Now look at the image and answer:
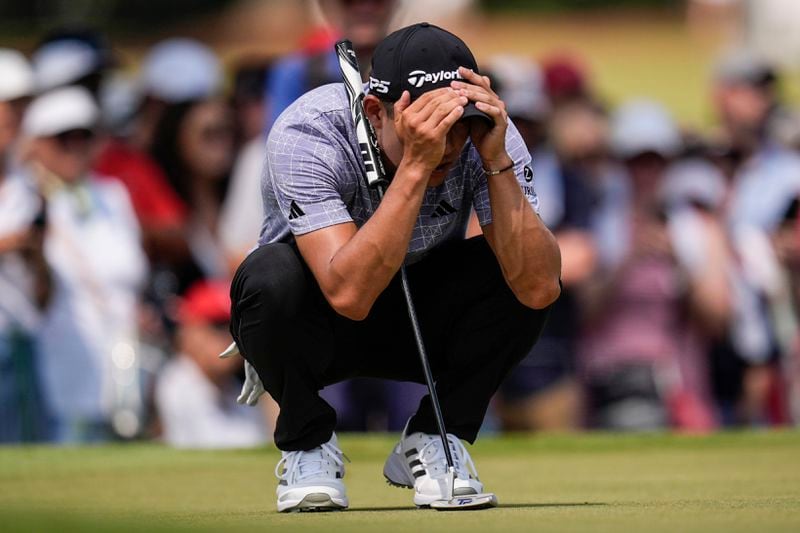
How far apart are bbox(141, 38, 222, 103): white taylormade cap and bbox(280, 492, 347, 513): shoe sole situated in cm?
556

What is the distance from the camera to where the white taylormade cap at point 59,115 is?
334 inches

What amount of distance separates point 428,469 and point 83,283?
13.3 ft

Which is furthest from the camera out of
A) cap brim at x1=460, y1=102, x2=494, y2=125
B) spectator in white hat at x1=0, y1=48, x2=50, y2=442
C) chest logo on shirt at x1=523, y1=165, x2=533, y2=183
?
spectator in white hat at x1=0, y1=48, x2=50, y2=442

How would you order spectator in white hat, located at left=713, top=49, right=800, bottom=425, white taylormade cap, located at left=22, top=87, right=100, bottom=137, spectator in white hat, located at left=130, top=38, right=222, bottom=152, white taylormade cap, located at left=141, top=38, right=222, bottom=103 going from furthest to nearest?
white taylormade cap, located at left=141, top=38, right=222, bottom=103, spectator in white hat, located at left=130, top=38, right=222, bottom=152, spectator in white hat, located at left=713, top=49, right=800, bottom=425, white taylormade cap, located at left=22, top=87, right=100, bottom=137

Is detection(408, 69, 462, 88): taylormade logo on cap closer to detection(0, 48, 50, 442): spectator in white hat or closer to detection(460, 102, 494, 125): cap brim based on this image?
detection(460, 102, 494, 125): cap brim

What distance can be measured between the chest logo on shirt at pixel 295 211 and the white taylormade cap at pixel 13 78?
4.94 m

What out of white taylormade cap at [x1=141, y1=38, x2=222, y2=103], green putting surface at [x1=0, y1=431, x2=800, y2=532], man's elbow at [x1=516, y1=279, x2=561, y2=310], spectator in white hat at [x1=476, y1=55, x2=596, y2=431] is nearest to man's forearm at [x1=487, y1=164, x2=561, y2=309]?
man's elbow at [x1=516, y1=279, x2=561, y2=310]

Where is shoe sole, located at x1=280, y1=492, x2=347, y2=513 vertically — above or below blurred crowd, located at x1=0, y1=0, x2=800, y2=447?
below

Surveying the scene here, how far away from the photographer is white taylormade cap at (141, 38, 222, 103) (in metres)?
10.0

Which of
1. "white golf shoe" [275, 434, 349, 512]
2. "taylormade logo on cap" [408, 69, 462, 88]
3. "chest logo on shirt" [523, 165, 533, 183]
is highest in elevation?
"taylormade logo on cap" [408, 69, 462, 88]

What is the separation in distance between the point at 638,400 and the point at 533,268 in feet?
15.2

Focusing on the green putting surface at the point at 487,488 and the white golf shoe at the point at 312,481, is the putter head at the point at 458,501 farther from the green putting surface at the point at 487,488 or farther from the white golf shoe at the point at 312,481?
the white golf shoe at the point at 312,481

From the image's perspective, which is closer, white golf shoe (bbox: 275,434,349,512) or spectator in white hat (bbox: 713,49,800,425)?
white golf shoe (bbox: 275,434,349,512)

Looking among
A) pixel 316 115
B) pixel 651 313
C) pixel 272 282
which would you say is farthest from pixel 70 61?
pixel 272 282
